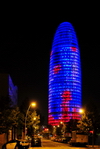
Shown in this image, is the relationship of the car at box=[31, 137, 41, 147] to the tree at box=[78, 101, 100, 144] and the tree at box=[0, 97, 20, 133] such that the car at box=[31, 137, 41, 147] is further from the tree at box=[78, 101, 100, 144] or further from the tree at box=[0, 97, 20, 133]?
the tree at box=[78, 101, 100, 144]

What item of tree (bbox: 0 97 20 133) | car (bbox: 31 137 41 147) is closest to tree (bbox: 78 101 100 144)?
car (bbox: 31 137 41 147)

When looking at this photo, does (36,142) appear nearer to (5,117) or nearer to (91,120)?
(5,117)

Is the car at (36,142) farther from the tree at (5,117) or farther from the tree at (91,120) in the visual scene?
the tree at (91,120)

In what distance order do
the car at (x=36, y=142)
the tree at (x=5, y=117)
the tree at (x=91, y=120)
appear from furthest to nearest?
the tree at (x=91, y=120) < the car at (x=36, y=142) < the tree at (x=5, y=117)

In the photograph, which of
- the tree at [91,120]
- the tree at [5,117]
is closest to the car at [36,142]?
the tree at [5,117]

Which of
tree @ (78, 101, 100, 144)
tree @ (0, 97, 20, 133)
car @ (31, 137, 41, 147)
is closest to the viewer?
tree @ (0, 97, 20, 133)

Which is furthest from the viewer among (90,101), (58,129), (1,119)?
(58,129)

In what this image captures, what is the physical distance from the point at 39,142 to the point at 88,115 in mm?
20143

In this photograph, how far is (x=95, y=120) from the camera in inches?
3004

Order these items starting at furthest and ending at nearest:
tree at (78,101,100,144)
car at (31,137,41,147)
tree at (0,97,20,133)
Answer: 1. tree at (78,101,100,144)
2. car at (31,137,41,147)
3. tree at (0,97,20,133)

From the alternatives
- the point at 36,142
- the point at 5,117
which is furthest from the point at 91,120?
the point at 5,117

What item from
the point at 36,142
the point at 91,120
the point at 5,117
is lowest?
the point at 36,142

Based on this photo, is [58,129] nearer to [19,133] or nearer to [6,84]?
[6,84]

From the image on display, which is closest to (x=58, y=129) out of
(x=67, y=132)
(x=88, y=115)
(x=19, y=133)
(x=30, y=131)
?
(x=67, y=132)
